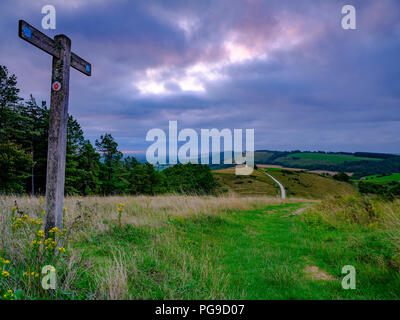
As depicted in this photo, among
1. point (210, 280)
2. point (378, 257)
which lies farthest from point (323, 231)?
point (210, 280)

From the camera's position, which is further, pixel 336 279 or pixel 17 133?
pixel 17 133

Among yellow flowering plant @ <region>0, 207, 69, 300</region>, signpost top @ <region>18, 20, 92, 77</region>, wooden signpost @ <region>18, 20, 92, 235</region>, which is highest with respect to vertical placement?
signpost top @ <region>18, 20, 92, 77</region>

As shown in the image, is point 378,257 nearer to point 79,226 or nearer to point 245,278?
point 245,278

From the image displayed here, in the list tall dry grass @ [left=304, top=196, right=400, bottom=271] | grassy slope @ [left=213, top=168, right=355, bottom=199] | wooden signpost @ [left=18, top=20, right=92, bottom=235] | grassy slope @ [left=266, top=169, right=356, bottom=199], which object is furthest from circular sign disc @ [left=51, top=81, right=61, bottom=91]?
grassy slope @ [left=266, top=169, right=356, bottom=199]

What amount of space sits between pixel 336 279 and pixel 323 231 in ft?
11.3

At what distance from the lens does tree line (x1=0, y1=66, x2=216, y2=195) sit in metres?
18.5

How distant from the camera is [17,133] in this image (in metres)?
20.3

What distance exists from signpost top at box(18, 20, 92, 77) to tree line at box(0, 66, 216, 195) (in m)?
8.57

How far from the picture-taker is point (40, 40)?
346 centimetres

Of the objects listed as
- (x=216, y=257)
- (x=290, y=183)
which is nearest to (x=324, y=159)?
(x=290, y=183)

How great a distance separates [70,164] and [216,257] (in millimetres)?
23814

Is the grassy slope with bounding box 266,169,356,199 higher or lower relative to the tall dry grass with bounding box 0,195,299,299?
lower

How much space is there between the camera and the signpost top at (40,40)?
3131mm

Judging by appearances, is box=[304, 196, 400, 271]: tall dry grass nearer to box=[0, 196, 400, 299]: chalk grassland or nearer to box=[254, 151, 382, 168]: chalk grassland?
box=[0, 196, 400, 299]: chalk grassland
